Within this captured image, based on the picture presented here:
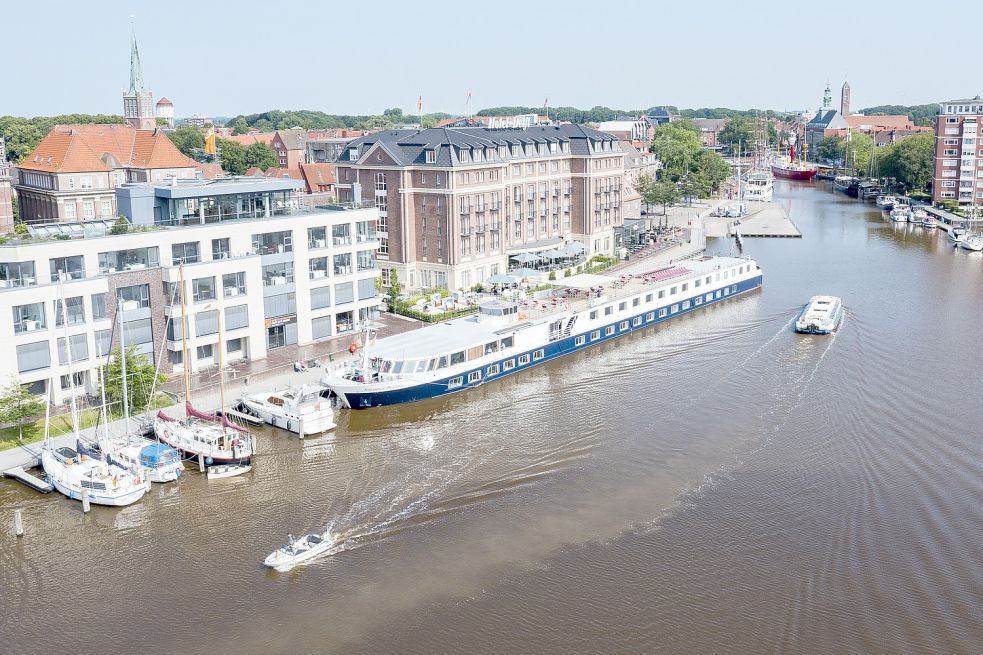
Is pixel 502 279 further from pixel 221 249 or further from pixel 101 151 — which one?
pixel 101 151

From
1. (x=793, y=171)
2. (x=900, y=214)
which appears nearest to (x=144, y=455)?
(x=900, y=214)

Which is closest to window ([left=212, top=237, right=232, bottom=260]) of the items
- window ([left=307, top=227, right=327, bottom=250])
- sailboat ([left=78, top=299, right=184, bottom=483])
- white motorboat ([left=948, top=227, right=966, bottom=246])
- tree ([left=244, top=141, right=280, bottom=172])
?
window ([left=307, top=227, right=327, bottom=250])

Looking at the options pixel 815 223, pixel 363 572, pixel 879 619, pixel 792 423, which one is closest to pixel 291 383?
pixel 363 572

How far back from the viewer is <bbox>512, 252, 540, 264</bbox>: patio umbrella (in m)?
63.5

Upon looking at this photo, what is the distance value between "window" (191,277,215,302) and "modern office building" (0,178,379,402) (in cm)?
5

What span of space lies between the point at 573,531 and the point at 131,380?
19.0 metres

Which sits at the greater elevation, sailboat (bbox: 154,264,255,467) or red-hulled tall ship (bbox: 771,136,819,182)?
red-hulled tall ship (bbox: 771,136,819,182)

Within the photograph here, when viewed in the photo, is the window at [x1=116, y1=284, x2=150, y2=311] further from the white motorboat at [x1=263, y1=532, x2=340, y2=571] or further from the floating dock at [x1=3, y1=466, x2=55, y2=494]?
the white motorboat at [x1=263, y1=532, x2=340, y2=571]

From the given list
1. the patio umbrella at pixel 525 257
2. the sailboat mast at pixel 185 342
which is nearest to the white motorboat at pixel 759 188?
the patio umbrella at pixel 525 257

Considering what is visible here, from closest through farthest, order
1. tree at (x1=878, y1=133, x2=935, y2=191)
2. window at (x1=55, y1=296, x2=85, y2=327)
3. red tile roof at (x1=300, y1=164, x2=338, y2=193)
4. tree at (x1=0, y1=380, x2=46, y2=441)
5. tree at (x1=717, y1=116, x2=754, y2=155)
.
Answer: tree at (x1=0, y1=380, x2=46, y2=441) < window at (x1=55, y1=296, x2=85, y2=327) < red tile roof at (x1=300, y1=164, x2=338, y2=193) < tree at (x1=878, y1=133, x2=935, y2=191) < tree at (x1=717, y1=116, x2=754, y2=155)

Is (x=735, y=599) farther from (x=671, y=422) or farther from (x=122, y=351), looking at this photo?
(x=122, y=351)

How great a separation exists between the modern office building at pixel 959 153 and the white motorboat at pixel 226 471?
Result: 94.2 m

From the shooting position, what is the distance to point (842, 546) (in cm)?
2750

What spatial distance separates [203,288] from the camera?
137ft
